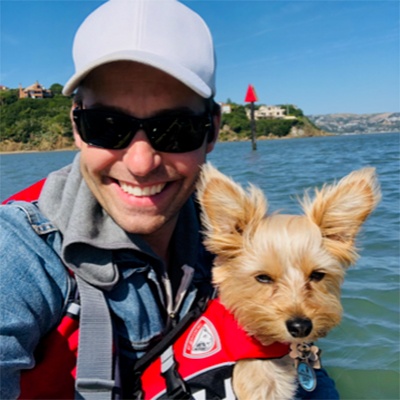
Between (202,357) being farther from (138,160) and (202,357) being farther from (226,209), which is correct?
(138,160)

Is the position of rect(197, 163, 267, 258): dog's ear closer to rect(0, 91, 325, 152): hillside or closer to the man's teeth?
the man's teeth

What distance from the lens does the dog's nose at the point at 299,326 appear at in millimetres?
2432

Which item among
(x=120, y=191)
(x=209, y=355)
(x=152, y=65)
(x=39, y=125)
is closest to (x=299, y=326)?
(x=209, y=355)

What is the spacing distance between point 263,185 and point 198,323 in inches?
563

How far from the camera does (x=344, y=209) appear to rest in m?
2.56

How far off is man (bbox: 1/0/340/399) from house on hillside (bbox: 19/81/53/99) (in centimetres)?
12084

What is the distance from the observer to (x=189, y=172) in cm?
264

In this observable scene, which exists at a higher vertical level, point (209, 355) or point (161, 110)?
point (161, 110)

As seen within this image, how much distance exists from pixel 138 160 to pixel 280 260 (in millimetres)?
985

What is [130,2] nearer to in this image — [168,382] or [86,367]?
[86,367]

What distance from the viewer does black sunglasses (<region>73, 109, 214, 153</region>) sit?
7.86 feet

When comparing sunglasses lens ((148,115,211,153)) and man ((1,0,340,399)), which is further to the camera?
sunglasses lens ((148,115,211,153))

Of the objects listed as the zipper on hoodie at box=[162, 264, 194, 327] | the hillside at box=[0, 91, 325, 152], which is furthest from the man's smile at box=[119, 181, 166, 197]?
the hillside at box=[0, 91, 325, 152]

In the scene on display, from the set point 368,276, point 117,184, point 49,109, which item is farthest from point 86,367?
point 49,109
